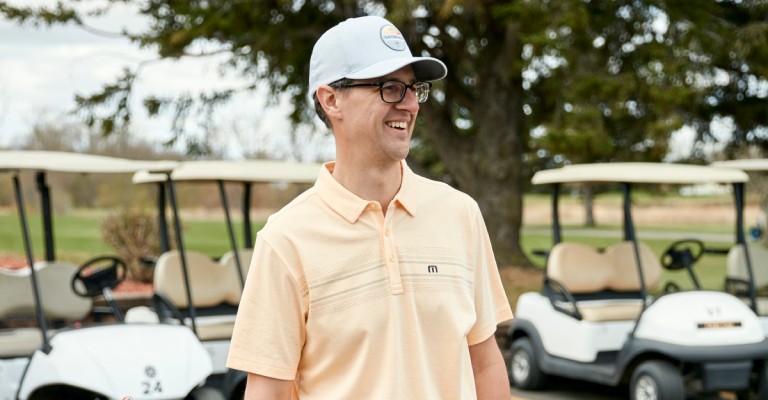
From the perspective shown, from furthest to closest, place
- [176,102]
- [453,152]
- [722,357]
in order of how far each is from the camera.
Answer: [176,102] → [453,152] → [722,357]

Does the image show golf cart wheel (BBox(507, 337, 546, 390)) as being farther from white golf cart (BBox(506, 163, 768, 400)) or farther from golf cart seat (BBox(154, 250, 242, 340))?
golf cart seat (BBox(154, 250, 242, 340))

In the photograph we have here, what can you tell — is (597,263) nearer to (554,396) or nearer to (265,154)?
(554,396)

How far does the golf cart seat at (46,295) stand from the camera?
A: 738 cm

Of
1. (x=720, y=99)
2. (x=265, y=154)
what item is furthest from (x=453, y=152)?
(x=265, y=154)

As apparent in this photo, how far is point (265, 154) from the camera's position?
32375mm

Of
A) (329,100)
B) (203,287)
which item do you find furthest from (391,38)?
(203,287)

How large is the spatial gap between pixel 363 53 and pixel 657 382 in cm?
545

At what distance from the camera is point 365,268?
1899 millimetres

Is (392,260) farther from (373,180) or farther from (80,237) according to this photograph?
(80,237)

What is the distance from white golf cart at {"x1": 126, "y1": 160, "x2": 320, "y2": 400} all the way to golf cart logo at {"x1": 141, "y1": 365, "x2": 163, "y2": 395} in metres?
0.90

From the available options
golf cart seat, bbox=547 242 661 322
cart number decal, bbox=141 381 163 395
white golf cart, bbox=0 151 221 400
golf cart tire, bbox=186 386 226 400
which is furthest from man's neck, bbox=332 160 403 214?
golf cart seat, bbox=547 242 661 322

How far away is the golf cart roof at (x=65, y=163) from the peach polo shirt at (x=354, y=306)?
15.6 feet

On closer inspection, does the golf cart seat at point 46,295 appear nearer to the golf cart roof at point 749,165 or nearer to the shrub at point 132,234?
the golf cart roof at point 749,165

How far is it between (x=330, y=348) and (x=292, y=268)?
157 millimetres
